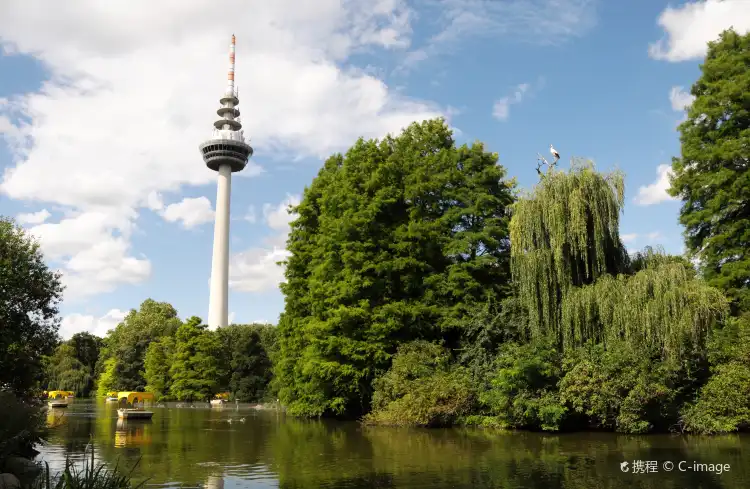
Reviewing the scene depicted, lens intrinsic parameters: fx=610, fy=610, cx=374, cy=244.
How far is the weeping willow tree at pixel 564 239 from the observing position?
90.6 feet

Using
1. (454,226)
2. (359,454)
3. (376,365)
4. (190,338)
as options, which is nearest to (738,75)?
(454,226)

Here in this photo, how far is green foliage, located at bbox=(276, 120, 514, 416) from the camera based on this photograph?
33.8 metres

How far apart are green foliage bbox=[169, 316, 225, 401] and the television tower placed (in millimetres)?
25068

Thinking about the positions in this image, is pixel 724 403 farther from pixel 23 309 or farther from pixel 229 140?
pixel 229 140

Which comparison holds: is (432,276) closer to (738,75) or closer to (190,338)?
(738,75)

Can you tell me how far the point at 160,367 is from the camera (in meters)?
76.4

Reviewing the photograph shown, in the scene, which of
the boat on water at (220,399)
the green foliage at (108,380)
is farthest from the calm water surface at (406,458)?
the green foliage at (108,380)

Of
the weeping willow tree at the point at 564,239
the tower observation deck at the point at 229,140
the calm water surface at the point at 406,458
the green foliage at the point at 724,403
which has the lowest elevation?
the calm water surface at the point at 406,458

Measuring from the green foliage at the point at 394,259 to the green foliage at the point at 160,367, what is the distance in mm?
41890

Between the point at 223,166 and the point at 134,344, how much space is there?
35.9 m

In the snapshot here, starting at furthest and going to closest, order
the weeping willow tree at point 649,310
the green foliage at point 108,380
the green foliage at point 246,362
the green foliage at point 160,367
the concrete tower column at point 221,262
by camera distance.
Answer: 1. the concrete tower column at point 221,262
2. the green foliage at point 108,380
3. the green foliage at point 160,367
4. the green foliage at point 246,362
5. the weeping willow tree at point 649,310

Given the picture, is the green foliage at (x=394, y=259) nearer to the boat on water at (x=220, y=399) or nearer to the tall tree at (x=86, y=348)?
the boat on water at (x=220, y=399)

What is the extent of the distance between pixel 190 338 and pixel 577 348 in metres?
53.0

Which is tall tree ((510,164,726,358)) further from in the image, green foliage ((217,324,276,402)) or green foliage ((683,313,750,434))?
green foliage ((217,324,276,402))
